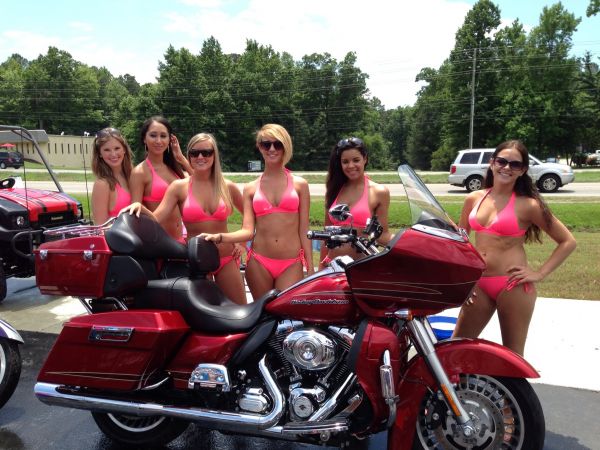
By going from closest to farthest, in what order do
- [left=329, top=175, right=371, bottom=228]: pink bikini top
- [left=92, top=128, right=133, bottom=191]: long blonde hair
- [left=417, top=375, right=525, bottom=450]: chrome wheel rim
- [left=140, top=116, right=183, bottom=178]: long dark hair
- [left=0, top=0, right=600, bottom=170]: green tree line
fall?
[left=417, top=375, right=525, bottom=450]: chrome wheel rim, [left=329, top=175, right=371, bottom=228]: pink bikini top, [left=92, top=128, right=133, bottom=191]: long blonde hair, [left=140, top=116, right=183, bottom=178]: long dark hair, [left=0, top=0, right=600, bottom=170]: green tree line

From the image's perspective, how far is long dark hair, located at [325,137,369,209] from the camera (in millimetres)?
3697

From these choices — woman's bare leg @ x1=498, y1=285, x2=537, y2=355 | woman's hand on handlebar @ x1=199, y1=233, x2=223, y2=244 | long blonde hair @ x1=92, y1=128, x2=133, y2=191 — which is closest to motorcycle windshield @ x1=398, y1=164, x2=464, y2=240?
woman's bare leg @ x1=498, y1=285, x2=537, y2=355

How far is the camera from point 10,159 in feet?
22.7

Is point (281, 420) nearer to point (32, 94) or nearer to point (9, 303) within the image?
point (9, 303)

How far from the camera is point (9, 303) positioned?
6254 mm

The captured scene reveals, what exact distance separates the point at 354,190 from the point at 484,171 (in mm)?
16887

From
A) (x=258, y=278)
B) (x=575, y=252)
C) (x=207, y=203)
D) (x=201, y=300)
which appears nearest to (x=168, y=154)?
(x=207, y=203)

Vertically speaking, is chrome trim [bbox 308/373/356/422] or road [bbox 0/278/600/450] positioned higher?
chrome trim [bbox 308/373/356/422]

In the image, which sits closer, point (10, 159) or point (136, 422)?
point (136, 422)

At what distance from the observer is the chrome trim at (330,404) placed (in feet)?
8.22

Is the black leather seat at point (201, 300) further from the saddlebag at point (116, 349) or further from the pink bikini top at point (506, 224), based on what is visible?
the pink bikini top at point (506, 224)

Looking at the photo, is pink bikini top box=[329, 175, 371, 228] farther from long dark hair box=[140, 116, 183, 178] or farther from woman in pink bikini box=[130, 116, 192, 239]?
long dark hair box=[140, 116, 183, 178]

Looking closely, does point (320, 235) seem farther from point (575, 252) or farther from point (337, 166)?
point (575, 252)

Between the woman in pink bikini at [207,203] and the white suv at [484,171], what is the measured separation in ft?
53.1
